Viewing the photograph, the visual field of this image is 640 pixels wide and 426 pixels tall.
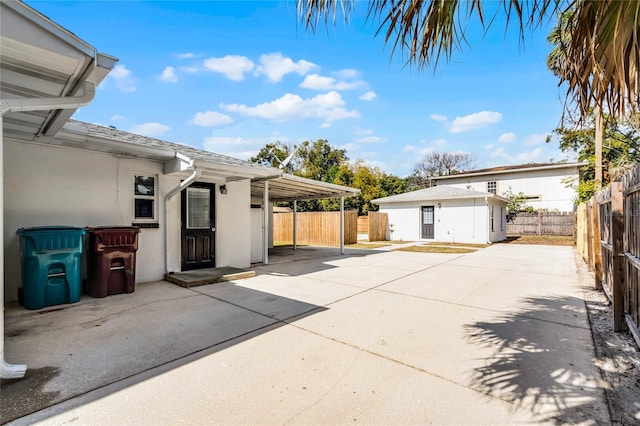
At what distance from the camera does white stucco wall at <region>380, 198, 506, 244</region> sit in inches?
653

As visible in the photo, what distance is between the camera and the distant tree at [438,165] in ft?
138

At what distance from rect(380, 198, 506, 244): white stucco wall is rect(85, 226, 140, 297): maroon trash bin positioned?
16191mm

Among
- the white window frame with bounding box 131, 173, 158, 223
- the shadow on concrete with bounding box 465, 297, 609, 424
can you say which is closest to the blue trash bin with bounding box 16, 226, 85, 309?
the white window frame with bounding box 131, 173, 158, 223

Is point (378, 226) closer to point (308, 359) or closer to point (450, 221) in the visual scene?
point (450, 221)

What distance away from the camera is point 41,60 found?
2.88 m

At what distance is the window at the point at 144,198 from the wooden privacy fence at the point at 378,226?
13.9 metres

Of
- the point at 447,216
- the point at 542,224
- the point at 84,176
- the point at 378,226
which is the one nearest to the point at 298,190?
the point at 84,176

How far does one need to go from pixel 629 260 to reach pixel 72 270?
7423 mm

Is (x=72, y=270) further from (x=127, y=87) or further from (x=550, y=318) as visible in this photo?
(x=550, y=318)

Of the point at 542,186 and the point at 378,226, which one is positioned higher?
the point at 542,186

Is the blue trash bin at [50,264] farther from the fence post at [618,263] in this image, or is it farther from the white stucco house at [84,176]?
the fence post at [618,263]

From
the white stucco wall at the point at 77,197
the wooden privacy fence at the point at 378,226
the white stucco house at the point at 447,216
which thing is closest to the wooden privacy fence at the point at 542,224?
the white stucco house at the point at 447,216

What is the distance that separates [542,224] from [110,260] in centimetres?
2410

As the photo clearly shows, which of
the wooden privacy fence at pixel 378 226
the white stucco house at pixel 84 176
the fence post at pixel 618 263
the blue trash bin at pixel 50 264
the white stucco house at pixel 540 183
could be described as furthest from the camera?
the white stucco house at pixel 540 183
